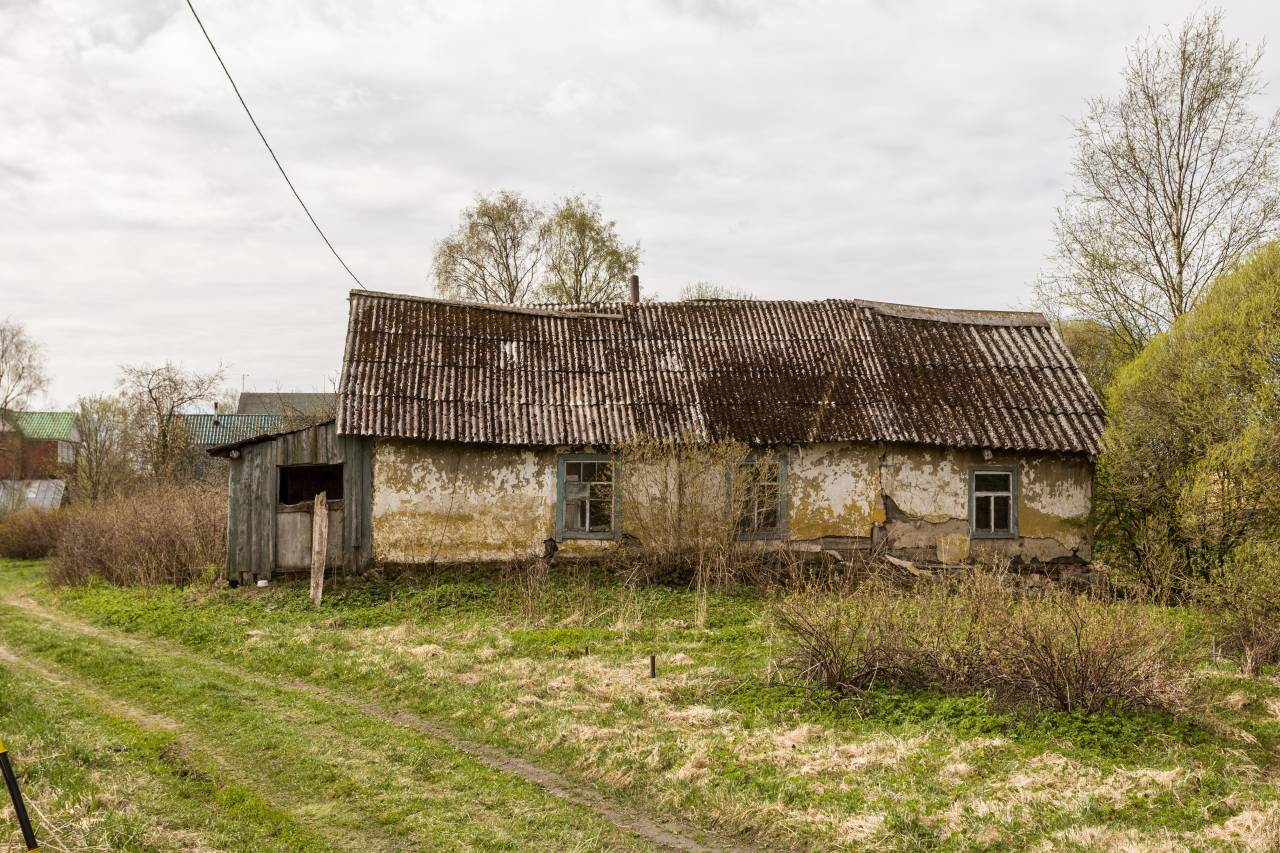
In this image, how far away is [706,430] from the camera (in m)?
15.7

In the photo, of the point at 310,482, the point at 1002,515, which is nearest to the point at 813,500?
the point at 1002,515

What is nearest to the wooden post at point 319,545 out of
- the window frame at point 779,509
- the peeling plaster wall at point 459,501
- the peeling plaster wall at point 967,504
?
the peeling plaster wall at point 459,501

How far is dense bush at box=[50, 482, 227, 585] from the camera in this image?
16312 mm

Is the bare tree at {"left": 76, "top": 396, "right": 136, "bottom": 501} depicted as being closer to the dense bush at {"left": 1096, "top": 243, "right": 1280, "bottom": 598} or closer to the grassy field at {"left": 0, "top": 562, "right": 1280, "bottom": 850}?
the grassy field at {"left": 0, "top": 562, "right": 1280, "bottom": 850}

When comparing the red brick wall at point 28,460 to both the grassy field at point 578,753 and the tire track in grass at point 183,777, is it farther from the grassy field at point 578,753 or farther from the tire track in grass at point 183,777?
the grassy field at point 578,753

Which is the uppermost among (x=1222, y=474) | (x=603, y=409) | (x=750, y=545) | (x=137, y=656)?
(x=603, y=409)

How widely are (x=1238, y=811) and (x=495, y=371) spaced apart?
12964 mm

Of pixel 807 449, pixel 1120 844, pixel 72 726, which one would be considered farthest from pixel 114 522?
pixel 1120 844

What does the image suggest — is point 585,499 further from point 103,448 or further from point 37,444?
point 37,444

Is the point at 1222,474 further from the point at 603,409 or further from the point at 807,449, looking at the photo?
the point at 603,409

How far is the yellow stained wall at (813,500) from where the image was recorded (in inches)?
598

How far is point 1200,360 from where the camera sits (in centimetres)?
1205

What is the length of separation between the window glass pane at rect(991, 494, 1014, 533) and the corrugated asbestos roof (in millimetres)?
1066

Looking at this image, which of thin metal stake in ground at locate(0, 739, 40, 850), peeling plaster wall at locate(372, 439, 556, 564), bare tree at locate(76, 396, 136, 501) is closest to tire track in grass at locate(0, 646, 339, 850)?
thin metal stake in ground at locate(0, 739, 40, 850)
